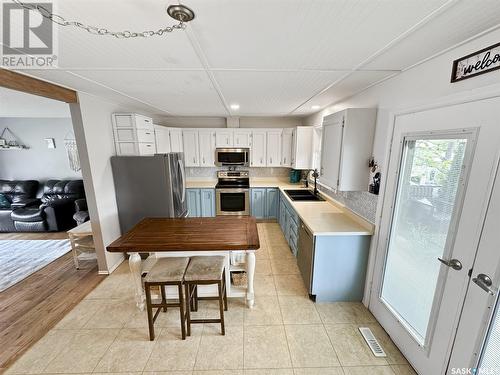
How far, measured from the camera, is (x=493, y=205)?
3.57 feet

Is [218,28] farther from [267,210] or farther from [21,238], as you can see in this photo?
[21,238]

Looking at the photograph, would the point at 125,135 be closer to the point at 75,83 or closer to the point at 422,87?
the point at 75,83

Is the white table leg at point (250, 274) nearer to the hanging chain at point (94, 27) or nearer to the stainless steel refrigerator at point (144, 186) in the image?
the stainless steel refrigerator at point (144, 186)

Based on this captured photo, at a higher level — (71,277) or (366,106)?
(366,106)

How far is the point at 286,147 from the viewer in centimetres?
460

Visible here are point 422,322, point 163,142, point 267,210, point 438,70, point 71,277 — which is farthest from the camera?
point 267,210

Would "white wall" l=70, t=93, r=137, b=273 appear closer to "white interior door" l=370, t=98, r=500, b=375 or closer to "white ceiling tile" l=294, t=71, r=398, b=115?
"white ceiling tile" l=294, t=71, r=398, b=115

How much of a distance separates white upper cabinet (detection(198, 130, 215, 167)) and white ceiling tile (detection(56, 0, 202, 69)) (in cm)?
290

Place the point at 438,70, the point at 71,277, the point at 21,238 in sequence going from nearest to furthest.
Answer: the point at 438,70 → the point at 71,277 → the point at 21,238

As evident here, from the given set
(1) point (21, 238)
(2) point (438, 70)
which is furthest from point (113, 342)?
(1) point (21, 238)

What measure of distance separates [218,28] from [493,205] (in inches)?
69.7

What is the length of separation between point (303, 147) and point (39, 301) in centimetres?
450

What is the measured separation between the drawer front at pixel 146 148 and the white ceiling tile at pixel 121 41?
1.64m

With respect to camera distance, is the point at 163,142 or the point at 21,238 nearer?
the point at 21,238
